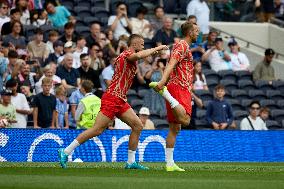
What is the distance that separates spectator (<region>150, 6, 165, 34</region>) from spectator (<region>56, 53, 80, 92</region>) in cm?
530

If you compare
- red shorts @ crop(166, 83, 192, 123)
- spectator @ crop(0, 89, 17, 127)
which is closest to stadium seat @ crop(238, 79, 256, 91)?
spectator @ crop(0, 89, 17, 127)

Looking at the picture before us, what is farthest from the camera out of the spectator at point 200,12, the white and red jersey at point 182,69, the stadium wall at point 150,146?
the spectator at point 200,12

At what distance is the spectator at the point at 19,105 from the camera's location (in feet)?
75.9

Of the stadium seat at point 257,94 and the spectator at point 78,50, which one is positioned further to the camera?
the stadium seat at point 257,94

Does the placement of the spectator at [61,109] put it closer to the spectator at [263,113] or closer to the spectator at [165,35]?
the spectator at [165,35]

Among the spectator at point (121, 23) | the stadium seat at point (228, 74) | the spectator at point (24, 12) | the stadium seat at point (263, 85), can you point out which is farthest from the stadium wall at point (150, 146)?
the spectator at point (24, 12)

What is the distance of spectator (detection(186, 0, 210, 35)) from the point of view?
3052 cm

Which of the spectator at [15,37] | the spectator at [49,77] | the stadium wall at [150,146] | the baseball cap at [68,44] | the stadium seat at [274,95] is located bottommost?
the stadium wall at [150,146]

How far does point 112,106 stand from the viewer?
17.8m

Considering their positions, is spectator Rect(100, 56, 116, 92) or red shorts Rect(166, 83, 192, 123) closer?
red shorts Rect(166, 83, 192, 123)

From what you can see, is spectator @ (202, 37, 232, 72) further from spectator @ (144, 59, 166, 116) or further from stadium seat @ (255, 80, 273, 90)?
spectator @ (144, 59, 166, 116)

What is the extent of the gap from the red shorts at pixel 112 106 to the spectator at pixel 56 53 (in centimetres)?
826

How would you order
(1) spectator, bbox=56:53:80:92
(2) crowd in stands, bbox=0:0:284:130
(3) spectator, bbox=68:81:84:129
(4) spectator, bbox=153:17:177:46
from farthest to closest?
(4) spectator, bbox=153:17:177:46, (1) spectator, bbox=56:53:80:92, (3) spectator, bbox=68:81:84:129, (2) crowd in stands, bbox=0:0:284:130

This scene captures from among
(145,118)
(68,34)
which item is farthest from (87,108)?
(68,34)
